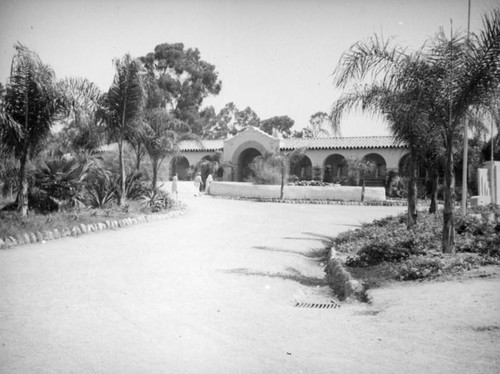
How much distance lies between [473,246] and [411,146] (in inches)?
147

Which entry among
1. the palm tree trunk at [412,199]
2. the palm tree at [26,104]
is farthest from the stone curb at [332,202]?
the palm tree at [26,104]

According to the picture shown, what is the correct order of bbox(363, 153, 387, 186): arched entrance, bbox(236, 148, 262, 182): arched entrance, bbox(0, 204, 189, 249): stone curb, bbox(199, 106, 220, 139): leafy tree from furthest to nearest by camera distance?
bbox(199, 106, 220, 139): leafy tree
bbox(236, 148, 262, 182): arched entrance
bbox(363, 153, 387, 186): arched entrance
bbox(0, 204, 189, 249): stone curb

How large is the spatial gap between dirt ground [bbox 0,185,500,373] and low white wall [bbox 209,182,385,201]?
18124 mm

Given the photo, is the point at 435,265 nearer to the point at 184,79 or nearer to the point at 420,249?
the point at 420,249

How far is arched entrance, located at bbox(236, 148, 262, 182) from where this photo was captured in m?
33.8

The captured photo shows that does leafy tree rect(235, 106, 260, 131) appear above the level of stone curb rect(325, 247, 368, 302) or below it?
above

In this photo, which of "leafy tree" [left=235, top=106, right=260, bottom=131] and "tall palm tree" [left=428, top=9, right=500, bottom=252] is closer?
"tall palm tree" [left=428, top=9, right=500, bottom=252]

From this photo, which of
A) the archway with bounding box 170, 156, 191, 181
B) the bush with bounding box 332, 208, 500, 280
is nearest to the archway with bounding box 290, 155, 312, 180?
the archway with bounding box 170, 156, 191, 181

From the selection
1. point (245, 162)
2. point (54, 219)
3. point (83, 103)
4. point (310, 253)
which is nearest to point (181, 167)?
point (245, 162)

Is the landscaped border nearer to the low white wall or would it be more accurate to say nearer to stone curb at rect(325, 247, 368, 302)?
the low white wall

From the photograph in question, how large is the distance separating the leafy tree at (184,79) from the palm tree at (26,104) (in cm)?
3192

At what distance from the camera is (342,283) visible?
6051 millimetres

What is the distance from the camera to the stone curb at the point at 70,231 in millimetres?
7748

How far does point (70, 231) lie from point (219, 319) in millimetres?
6229
